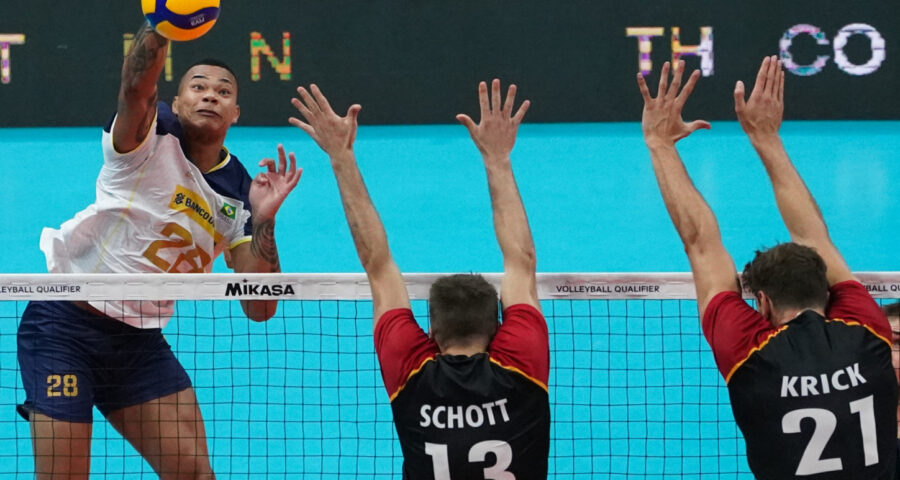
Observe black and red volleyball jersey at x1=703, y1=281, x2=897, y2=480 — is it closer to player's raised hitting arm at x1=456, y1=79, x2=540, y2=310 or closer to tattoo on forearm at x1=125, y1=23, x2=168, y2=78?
player's raised hitting arm at x1=456, y1=79, x2=540, y2=310

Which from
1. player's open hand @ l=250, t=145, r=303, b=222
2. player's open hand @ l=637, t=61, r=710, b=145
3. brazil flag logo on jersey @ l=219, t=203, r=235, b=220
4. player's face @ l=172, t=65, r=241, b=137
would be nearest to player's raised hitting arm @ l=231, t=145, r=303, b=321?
player's open hand @ l=250, t=145, r=303, b=222

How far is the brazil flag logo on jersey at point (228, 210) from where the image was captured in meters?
6.11

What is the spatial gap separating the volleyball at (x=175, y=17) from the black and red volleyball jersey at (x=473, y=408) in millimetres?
2010

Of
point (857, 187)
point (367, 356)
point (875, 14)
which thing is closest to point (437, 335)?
point (367, 356)

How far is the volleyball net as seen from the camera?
563cm

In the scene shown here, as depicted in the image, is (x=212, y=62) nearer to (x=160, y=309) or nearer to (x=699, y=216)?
(x=160, y=309)

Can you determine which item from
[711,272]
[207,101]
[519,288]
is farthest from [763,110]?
[207,101]

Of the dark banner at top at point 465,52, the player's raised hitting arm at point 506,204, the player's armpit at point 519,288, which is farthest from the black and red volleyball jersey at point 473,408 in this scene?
the dark banner at top at point 465,52

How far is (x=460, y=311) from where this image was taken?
14.2 feet

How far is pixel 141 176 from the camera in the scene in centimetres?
575

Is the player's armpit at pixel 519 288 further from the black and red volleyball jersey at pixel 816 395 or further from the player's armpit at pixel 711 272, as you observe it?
the black and red volleyball jersey at pixel 816 395

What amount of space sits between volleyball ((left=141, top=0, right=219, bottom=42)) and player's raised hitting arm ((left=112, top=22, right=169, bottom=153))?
0.13 feet

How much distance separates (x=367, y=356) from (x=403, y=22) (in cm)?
1386

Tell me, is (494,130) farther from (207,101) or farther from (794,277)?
(207,101)
